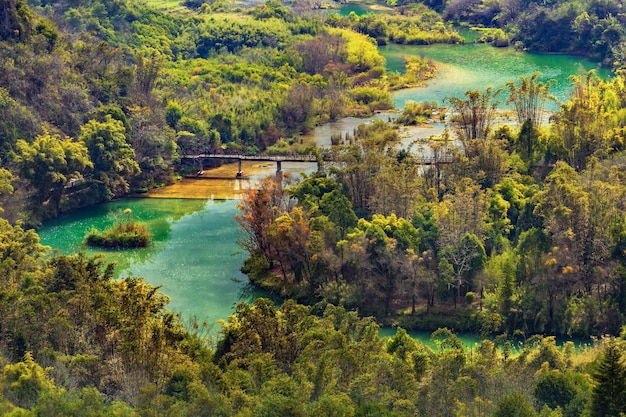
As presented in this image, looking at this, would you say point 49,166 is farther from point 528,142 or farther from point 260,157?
point 528,142

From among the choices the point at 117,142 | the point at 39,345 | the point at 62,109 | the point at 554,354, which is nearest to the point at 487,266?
the point at 554,354

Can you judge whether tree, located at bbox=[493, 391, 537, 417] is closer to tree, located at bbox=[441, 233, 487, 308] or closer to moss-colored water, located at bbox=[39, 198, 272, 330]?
tree, located at bbox=[441, 233, 487, 308]

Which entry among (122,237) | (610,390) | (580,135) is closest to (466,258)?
(580,135)

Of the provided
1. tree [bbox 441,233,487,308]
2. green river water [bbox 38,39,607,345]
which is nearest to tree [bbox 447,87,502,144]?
green river water [bbox 38,39,607,345]

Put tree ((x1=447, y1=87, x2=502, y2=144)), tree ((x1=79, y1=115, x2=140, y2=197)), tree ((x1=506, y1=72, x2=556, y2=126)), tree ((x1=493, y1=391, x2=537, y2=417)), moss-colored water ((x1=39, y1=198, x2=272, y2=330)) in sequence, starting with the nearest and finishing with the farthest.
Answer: tree ((x1=493, y1=391, x2=537, y2=417))
moss-colored water ((x1=39, y1=198, x2=272, y2=330))
tree ((x1=447, y1=87, x2=502, y2=144))
tree ((x1=506, y1=72, x2=556, y2=126))
tree ((x1=79, y1=115, x2=140, y2=197))

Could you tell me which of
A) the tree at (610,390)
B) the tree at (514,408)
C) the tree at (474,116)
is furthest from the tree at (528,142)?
the tree at (610,390)

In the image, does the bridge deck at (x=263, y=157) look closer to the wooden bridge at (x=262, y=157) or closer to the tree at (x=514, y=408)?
the wooden bridge at (x=262, y=157)

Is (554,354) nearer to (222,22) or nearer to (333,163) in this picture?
(333,163)
